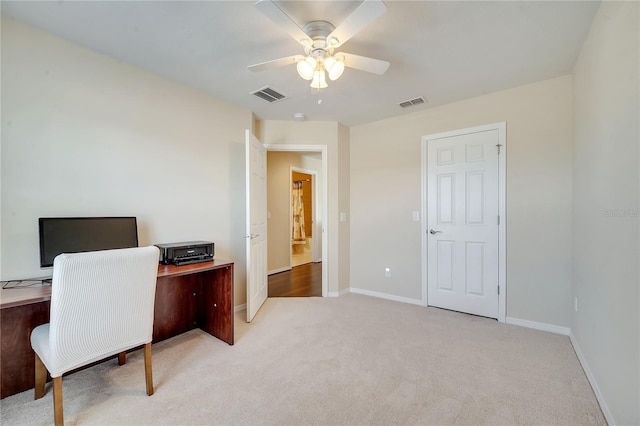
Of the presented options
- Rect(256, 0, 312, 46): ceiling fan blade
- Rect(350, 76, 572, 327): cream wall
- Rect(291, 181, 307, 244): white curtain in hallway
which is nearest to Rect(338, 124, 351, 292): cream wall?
Rect(350, 76, 572, 327): cream wall

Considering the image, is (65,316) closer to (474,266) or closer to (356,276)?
(356,276)

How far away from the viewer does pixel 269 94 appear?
9.52ft

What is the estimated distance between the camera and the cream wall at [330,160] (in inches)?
147

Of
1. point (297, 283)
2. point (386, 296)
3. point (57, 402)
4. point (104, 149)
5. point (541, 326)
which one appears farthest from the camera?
point (297, 283)

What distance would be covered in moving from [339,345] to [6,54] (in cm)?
313

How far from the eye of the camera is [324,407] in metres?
1.62

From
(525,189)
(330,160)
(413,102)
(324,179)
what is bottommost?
(525,189)

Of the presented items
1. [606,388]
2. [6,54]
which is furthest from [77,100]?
[606,388]

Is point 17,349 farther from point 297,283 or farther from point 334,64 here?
point 297,283

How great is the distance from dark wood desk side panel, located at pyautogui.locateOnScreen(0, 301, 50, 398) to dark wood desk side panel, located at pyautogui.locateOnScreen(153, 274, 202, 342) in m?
0.76

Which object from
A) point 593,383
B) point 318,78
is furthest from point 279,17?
point 593,383

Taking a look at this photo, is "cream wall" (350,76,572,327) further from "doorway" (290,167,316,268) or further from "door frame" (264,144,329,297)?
"doorway" (290,167,316,268)

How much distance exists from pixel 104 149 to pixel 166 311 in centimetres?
147

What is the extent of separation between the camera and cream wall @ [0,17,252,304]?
1.84 m
